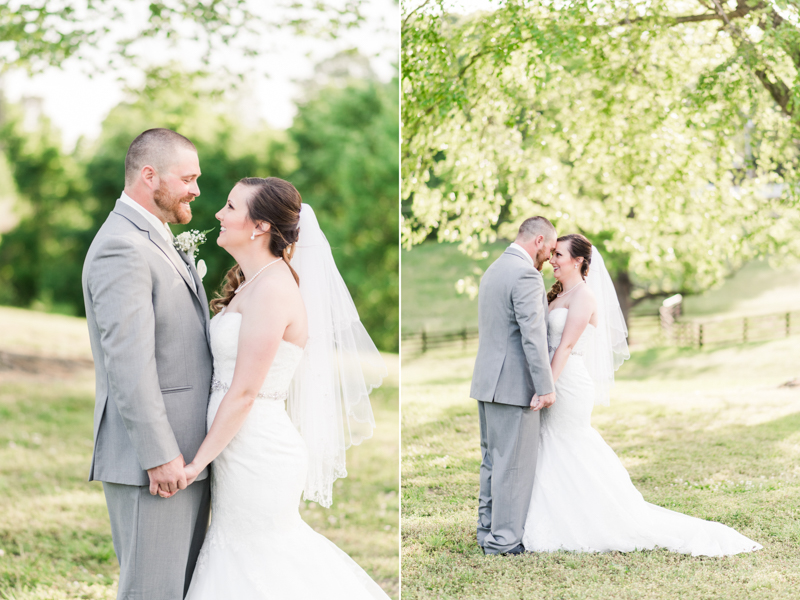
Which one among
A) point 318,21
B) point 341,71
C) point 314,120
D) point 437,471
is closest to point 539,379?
point 437,471

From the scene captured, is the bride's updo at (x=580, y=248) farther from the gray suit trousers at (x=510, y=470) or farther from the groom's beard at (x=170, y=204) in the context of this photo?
the groom's beard at (x=170, y=204)

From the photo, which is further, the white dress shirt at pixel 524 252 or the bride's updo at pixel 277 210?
the white dress shirt at pixel 524 252

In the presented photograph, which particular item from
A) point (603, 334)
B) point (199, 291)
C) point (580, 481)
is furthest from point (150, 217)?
point (603, 334)

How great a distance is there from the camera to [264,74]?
10.3 meters

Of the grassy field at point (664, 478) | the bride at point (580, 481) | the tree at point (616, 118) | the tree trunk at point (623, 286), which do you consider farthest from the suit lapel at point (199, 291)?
the tree trunk at point (623, 286)

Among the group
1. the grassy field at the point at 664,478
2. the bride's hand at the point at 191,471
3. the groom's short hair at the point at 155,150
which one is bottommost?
the grassy field at the point at 664,478

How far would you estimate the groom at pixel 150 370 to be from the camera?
2.62 meters

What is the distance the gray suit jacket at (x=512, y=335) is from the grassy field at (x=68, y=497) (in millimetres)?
1575

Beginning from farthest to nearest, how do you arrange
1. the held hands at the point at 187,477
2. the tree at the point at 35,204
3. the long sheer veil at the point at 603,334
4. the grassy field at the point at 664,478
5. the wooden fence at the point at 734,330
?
1. the tree at the point at 35,204
2. the wooden fence at the point at 734,330
3. the long sheer veil at the point at 603,334
4. the grassy field at the point at 664,478
5. the held hands at the point at 187,477

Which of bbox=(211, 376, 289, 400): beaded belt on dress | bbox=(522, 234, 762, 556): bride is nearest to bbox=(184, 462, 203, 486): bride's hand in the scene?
bbox=(211, 376, 289, 400): beaded belt on dress

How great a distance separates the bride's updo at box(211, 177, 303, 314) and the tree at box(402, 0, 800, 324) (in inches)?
168

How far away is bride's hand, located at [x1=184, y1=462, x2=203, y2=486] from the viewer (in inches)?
109

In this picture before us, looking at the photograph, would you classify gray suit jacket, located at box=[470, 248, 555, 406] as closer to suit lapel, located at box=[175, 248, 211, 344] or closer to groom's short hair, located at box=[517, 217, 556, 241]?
groom's short hair, located at box=[517, 217, 556, 241]

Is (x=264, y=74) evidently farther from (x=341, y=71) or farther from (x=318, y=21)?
(x=341, y=71)
